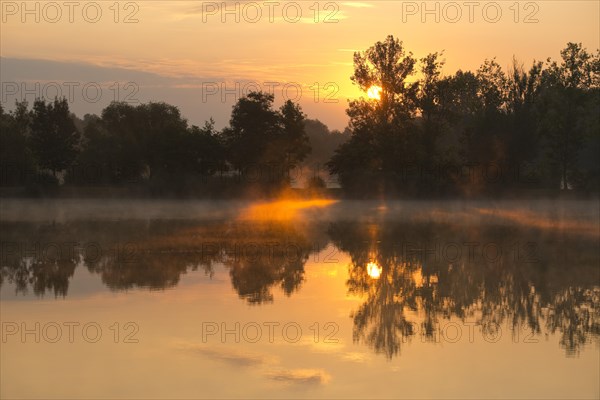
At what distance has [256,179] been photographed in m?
76.9

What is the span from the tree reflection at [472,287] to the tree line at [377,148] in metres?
42.4

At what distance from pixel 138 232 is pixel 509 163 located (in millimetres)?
50909

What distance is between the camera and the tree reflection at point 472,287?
15.7m

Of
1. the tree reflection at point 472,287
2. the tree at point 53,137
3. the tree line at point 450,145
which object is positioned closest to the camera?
the tree reflection at point 472,287

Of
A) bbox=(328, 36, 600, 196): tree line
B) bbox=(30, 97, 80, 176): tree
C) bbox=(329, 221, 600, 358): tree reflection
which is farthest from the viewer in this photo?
bbox=(30, 97, 80, 176): tree

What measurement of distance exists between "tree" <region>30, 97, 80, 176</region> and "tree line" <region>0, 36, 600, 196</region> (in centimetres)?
12

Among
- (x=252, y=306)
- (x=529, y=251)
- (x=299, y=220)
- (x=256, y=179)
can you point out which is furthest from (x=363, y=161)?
(x=252, y=306)

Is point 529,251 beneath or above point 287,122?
beneath

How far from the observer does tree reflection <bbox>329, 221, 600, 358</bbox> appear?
51.4 feet

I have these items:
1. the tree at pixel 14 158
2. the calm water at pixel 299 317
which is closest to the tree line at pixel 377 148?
the tree at pixel 14 158

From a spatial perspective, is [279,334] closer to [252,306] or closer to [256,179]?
[252,306]

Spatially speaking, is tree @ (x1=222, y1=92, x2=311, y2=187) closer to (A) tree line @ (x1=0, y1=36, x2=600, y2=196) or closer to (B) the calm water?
(A) tree line @ (x1=0, y1=36, x2=600, y2=196)

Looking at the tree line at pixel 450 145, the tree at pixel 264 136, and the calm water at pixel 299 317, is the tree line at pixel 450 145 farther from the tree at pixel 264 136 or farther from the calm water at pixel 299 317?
the calm water at pixel 299 317

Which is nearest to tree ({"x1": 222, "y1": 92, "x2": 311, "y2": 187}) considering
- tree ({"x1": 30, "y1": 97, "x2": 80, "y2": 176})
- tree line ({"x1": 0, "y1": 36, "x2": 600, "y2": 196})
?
tree line ({"x1": 0, "y1": 36, "x2": 600, "y2": 196})
